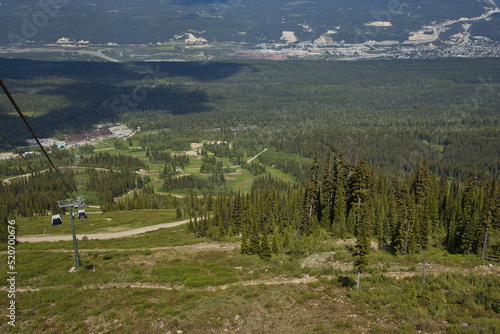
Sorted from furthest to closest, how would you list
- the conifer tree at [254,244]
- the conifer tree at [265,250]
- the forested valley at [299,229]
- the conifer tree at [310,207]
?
the conifer tree at [310,207] < the conifer tree at [254,244] < the conifer tree at [265,250] < the forested valley at [299,229]

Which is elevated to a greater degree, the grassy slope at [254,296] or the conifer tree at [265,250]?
the grassy slope at [254,296]

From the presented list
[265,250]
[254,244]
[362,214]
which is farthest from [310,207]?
[265,250]

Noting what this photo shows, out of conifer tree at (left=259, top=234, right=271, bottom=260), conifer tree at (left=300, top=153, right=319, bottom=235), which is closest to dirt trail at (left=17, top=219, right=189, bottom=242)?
conifer tree at (left=300, top=153, right=319, bottom=235)

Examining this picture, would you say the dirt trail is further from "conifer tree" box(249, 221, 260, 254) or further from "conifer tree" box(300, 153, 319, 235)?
"conifer tree" box(300, 153, 319, 235)

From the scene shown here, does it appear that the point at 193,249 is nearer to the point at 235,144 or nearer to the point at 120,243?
the point at 120,243

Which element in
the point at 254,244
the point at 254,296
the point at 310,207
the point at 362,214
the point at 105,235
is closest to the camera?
the point at 254,296

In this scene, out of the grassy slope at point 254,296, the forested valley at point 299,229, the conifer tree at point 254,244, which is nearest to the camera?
the grassy slope at point 254,296

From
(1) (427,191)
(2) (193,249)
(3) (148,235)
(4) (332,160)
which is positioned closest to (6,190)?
(3) (148,235)

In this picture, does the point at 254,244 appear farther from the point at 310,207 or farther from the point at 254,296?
the point at 310,207

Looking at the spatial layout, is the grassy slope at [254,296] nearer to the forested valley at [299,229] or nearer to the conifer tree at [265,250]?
the forested valley at [299,229]

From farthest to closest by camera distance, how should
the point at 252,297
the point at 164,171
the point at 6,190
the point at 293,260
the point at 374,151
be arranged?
the point at 374,151
the point at 164,171
the point at 6,190
the point at 293,260
the point at 252,297

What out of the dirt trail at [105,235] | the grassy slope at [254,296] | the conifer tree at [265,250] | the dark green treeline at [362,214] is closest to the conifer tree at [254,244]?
the dark green treeline at [362,214]
